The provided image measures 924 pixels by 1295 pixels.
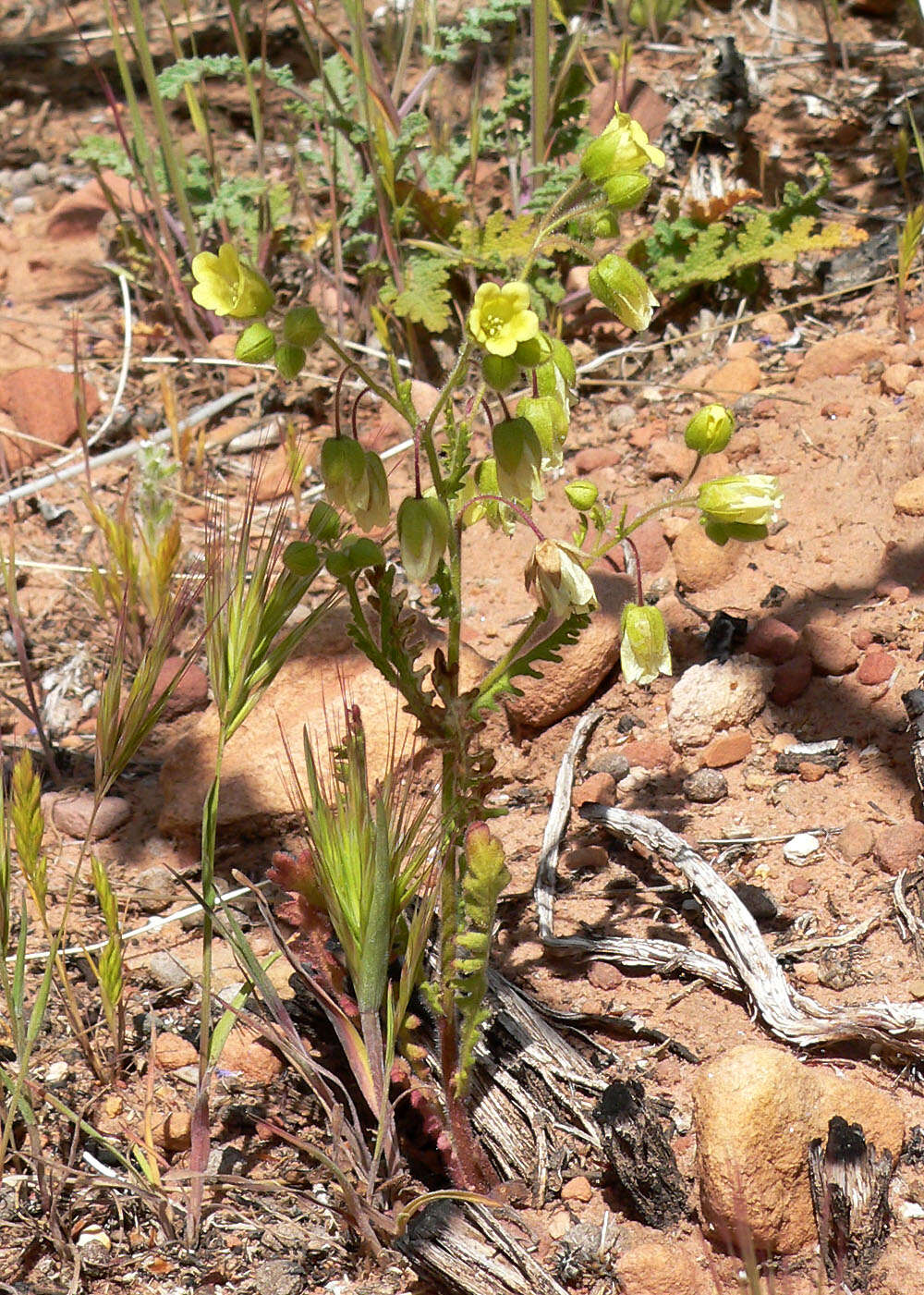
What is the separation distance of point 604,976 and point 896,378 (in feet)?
5.92

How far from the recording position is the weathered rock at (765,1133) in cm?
172

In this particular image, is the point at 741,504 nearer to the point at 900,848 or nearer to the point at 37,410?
the point at 900,848

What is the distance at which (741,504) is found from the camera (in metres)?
1.69

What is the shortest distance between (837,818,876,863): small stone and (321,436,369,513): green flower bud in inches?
45.7

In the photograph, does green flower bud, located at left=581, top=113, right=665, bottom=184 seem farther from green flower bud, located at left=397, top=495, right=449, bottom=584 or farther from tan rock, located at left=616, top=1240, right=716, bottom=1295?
tan rock, located at left=616, top=1240, right=716, bottom=1295

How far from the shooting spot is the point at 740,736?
2.56m

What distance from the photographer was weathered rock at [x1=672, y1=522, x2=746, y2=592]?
9.65ft

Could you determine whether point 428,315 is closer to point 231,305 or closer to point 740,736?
point 740,736

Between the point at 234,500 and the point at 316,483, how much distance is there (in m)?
0.23

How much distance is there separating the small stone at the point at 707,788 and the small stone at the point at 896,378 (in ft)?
4.10

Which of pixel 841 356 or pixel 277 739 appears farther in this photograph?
pixel 841 356

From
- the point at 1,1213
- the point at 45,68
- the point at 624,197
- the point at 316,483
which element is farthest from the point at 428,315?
the point at 45,68

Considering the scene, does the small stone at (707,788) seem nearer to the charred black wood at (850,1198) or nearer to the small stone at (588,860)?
the small stone at (588,860)

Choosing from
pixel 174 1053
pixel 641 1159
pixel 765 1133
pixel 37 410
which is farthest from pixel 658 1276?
pixel 37 410
